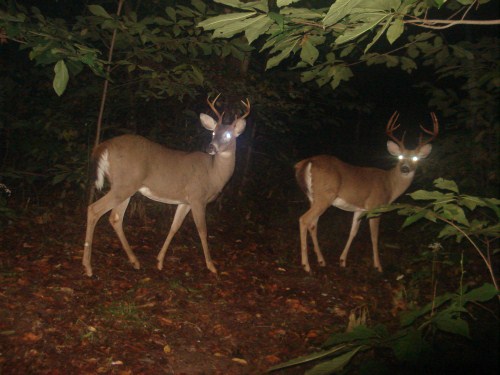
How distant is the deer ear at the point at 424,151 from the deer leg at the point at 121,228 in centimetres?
408

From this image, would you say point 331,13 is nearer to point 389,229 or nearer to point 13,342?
point 13,342

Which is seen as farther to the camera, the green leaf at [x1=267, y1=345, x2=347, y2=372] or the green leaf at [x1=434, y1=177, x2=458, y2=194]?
the green leaf at [x1=434, y1=177, x2=458, y2=194]

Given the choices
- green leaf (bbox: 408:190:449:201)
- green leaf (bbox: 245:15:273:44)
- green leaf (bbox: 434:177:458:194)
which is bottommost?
green leaf (bbox: 408:190:449:201)

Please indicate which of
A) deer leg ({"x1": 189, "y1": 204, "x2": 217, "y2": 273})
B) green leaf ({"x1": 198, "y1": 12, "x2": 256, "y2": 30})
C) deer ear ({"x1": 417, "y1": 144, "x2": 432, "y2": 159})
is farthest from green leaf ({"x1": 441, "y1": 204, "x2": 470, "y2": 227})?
deer ear ({"x1": 417, "y1": 144, "x2": 432, "y2": 159})

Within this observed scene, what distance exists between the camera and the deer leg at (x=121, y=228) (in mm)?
5074

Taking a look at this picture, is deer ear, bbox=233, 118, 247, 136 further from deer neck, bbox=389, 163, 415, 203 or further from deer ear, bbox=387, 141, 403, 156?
deer neck, bbox=389, 163, 415, 203

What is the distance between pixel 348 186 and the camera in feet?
20.6

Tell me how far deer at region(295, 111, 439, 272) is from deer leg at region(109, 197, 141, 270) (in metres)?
2.05

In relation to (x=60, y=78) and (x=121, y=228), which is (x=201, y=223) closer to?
(x=121, y=228)

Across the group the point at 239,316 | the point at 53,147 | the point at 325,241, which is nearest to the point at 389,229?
the point at 325,241

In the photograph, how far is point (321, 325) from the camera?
4207mm

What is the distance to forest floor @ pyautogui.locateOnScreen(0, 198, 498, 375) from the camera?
333 centimetres

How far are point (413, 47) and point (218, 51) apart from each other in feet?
5.82

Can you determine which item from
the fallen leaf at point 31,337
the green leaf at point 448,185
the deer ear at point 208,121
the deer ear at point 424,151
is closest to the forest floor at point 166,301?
the fallen leaf at point 31,337
